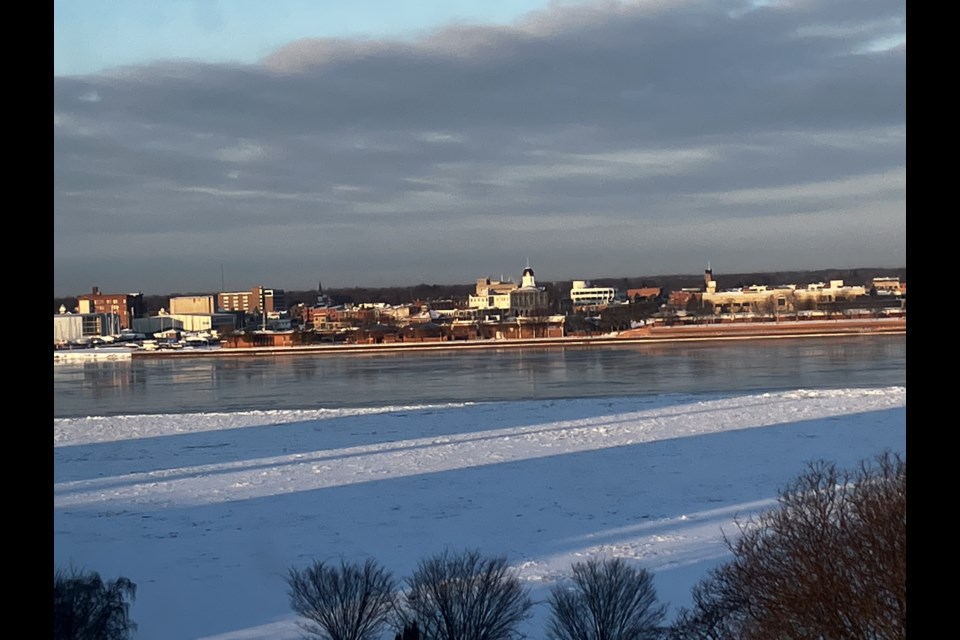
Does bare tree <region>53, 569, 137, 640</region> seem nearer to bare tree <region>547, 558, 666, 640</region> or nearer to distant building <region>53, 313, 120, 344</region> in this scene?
bare tree <region>547, 558, 666, 640</region>

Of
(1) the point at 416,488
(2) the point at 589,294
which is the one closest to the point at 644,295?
Result: (2) the point at 589,294

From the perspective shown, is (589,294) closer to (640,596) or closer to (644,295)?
(644,295)

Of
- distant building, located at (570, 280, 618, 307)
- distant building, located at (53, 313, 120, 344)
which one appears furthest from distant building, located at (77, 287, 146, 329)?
distant building, located at (570, 280, 618, 307)

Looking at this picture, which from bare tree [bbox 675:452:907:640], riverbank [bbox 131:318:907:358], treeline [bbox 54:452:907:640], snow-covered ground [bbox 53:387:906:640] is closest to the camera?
bare tree [bbox 675:452:907:640]

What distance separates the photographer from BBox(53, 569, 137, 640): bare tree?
6294 millimetres

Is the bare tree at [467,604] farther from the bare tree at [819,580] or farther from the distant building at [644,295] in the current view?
the distant building at [644,295]

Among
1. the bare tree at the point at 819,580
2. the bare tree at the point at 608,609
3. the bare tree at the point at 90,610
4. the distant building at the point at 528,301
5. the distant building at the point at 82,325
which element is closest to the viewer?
the bare tree at the point at 819,580

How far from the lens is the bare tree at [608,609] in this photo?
6.80 m

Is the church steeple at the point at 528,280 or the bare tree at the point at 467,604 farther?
the church steeple at the point at 528,280

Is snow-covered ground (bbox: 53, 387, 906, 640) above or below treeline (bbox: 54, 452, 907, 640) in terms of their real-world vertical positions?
below

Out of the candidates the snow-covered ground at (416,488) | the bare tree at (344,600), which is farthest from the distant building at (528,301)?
the bare tree at (344,600)

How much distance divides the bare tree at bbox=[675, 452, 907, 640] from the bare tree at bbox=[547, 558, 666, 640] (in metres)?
0.28

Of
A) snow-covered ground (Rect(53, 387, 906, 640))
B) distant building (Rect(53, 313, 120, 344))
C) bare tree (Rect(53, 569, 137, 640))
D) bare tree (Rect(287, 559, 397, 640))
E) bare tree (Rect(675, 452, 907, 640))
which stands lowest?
snow-covered ground (Rect(53, 387, 906, 640))
